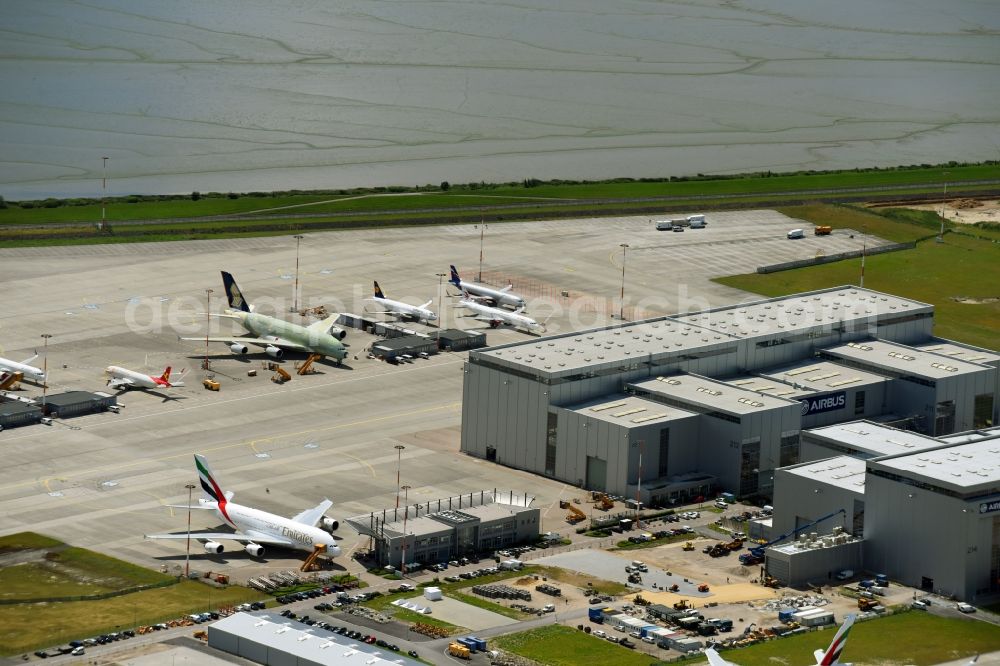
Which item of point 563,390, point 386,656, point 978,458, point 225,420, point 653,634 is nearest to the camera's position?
point 386,656

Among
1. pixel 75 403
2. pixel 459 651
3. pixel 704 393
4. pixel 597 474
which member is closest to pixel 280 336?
pixel 75 403

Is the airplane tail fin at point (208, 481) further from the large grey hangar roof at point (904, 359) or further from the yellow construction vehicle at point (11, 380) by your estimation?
the large grey hangar roof at point (904, 359)

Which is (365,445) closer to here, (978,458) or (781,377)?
(781,377)

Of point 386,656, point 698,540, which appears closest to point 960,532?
point 698,540

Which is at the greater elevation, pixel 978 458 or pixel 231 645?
pixel 978 458

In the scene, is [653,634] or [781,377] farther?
[781,377]

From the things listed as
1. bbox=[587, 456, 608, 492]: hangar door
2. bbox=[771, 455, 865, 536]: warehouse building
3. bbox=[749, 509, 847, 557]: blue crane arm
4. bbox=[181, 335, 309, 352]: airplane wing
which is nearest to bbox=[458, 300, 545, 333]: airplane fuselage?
bbox=[181, 335, 309, 352]: airplane wing

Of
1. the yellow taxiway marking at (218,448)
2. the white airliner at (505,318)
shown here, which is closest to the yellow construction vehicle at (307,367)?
the yellow taxiway marking at (218,448)

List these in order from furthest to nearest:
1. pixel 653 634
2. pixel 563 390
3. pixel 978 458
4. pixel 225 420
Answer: pixel 225 420
pixel 563 390
pixel 978 458
pixel 653 634
